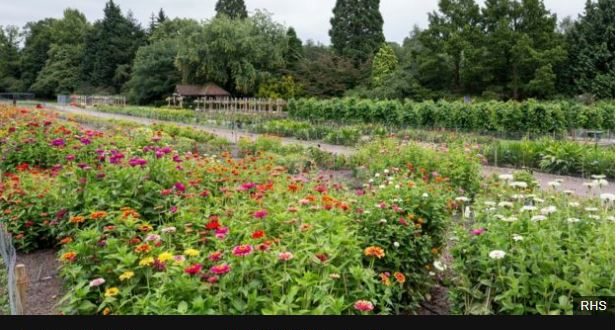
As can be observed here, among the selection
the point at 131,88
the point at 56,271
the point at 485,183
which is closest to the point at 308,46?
the point at 131,88

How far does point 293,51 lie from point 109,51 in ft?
65.8

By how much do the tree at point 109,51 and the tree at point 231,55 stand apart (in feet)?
46.5

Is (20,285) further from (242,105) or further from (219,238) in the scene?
(242,105)

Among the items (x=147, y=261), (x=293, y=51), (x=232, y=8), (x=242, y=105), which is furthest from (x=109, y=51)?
(x=147, y=261)

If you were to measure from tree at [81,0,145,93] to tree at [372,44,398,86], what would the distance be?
25.1 m

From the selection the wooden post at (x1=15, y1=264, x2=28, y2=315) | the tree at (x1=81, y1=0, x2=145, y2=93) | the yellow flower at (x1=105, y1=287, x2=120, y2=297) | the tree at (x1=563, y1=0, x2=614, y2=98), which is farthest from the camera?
the tree at (x1=81, y1=0, x2=145, y2=93)

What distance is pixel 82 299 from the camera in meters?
2.87

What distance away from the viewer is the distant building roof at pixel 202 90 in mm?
36969

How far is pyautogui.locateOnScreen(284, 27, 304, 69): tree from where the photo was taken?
3896 cm

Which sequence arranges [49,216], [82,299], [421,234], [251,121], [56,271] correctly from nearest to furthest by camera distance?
[82,299], [421,234], [56,271], [49,216], [251,121]

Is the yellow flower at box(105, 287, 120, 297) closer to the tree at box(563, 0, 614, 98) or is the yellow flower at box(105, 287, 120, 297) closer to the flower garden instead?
the flower garden

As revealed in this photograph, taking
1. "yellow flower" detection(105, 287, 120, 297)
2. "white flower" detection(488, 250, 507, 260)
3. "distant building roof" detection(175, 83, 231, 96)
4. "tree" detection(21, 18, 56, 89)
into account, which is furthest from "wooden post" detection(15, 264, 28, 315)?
"tree" detection(21, 18, 56, 89)
